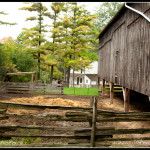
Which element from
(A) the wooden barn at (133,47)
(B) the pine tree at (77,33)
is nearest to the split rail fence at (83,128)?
(A) the wooden barn at (133,47)

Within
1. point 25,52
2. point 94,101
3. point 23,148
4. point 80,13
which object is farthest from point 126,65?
point 80,13

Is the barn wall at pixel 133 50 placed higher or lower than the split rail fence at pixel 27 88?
higher

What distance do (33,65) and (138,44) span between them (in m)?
23.9

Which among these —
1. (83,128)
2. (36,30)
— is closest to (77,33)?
(36,30)

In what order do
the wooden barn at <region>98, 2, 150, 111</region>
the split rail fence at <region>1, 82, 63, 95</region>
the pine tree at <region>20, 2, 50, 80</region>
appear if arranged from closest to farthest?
the wooden barn at <region>98, 2, 150, 111</region>
the split rail fence at <region>1, 82, 63, 95</region>
the pine tree at <region>20, 2, 50, 80</region>

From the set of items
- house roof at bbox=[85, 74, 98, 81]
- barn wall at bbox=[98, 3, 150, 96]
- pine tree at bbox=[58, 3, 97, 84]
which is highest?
pine tree at bbox=[58, 3, 97, 84]

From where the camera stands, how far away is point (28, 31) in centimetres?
3109

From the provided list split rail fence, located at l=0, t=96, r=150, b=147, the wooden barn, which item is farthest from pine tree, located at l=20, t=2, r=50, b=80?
split rail fence, located at l=0, t=96, r=150, b=147

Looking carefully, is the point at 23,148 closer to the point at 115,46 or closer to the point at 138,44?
the point at 138,44

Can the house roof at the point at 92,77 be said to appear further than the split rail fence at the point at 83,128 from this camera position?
Yes

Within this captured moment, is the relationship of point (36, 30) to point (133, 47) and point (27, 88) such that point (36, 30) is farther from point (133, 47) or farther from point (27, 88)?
point (133, 47)

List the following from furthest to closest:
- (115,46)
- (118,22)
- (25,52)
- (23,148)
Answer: (25,52), (115,46), (118,22), (23,148)

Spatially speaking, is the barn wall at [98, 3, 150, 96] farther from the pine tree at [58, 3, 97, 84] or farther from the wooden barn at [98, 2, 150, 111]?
the pine tree at [58, 3, 97, 84]

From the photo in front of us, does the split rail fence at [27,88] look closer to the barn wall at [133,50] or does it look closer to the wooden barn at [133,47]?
the wooden barn at [133,47]
